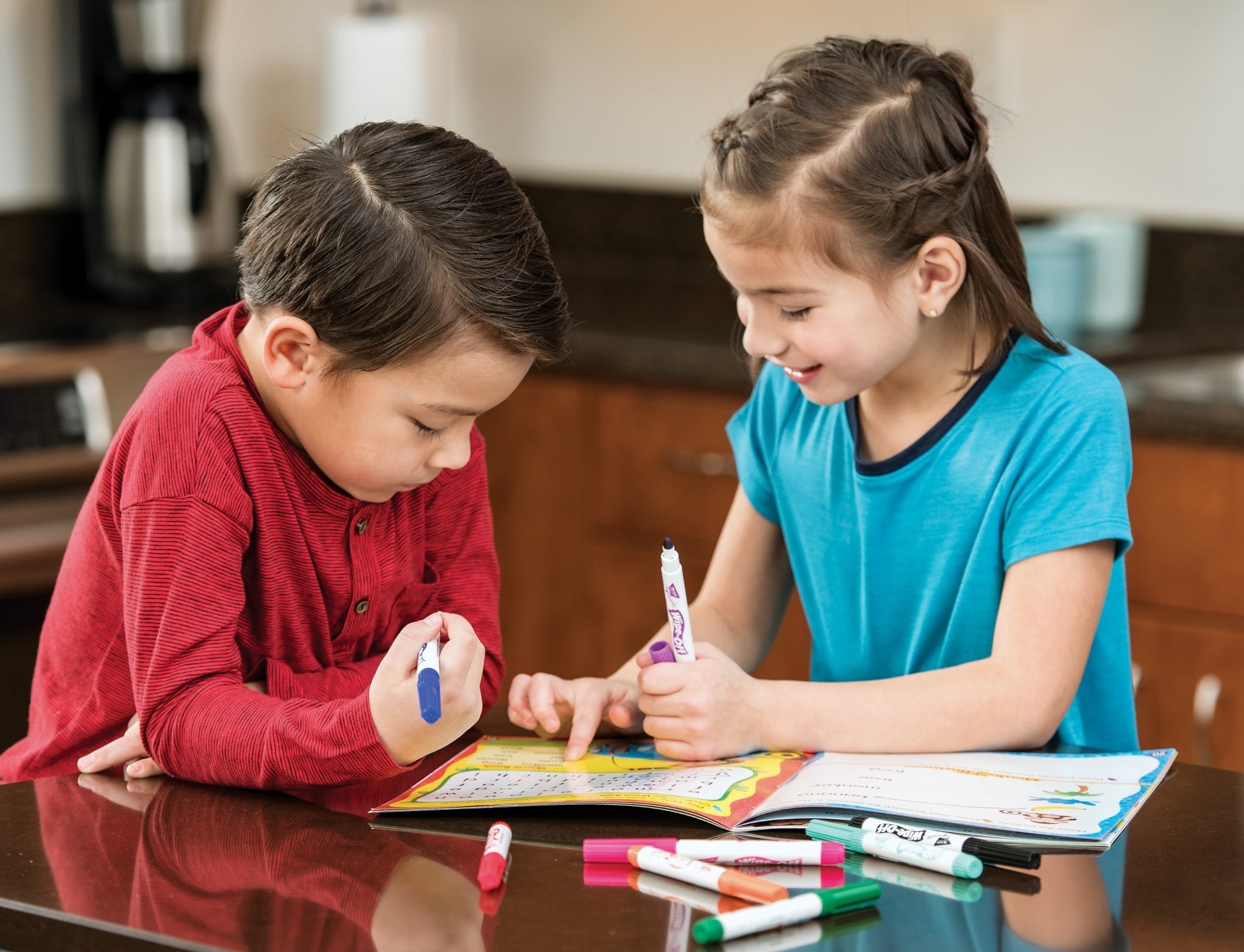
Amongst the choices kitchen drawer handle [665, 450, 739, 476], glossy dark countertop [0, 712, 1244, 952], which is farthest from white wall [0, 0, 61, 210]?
glossy dark countertop [0, 712, 1244, 952]

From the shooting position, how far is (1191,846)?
84cm

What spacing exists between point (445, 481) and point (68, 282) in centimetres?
205

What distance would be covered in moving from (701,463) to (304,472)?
139cm

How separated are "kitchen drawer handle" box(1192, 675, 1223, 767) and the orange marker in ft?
4.40

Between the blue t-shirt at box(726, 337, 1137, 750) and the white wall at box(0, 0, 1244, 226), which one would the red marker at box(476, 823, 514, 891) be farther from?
the white wall at box(0, 0, 1244, 226)

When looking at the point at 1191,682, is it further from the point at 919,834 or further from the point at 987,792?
the point at 919,834

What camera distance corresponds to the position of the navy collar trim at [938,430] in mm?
1208

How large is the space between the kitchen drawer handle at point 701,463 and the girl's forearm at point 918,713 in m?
1.27

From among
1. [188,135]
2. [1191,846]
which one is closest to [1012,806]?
[1191,846]

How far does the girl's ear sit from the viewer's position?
1144 millimetres

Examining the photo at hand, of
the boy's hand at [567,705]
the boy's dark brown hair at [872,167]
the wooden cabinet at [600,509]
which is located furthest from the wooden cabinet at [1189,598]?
the boy's hand at [567,705]

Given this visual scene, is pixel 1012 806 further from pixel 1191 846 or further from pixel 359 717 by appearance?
pixel 359 717

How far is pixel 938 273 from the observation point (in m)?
1.16

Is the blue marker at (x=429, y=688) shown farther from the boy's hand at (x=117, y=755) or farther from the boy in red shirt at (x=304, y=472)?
the boy's hand at (x=117, y=755)
